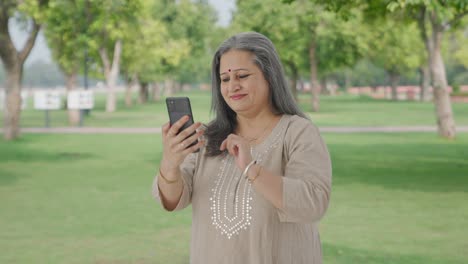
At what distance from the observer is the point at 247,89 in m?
3.14

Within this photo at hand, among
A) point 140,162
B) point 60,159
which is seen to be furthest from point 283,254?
point 60,159

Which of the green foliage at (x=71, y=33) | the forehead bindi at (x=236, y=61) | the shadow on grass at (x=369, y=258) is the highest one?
the green foliage at (x=71, y=33)

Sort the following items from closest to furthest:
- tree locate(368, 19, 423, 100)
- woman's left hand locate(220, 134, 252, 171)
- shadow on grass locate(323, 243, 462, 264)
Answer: woman's left hand locate(220, 134, 252, 171)
shadow on grass locate(323, 243, 462, 264)
tree locate(368, 19, 423, 100)

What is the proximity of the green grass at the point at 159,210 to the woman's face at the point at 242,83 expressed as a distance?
489cm

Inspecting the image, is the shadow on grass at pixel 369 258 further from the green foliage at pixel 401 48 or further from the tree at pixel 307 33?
the green foliage at pixel 401 48

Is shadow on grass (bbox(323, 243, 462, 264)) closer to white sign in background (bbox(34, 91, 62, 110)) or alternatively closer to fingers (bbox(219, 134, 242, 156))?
fingers (bbox(219, 134, 242, 156))

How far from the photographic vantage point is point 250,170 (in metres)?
2.84

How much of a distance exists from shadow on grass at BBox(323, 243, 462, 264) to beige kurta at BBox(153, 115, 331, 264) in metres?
4.69

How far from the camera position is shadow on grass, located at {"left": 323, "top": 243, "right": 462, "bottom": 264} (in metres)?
7.72

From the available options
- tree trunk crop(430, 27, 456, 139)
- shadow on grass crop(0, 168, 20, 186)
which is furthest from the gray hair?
tree trunk crop(430, 27, 456, 139)

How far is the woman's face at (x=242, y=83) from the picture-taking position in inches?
123

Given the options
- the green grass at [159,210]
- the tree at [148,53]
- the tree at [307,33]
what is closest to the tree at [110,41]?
the tree at [148,53]

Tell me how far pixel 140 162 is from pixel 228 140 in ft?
48.4

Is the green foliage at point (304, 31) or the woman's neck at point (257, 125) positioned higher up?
the green foliage at point (304, 31)
